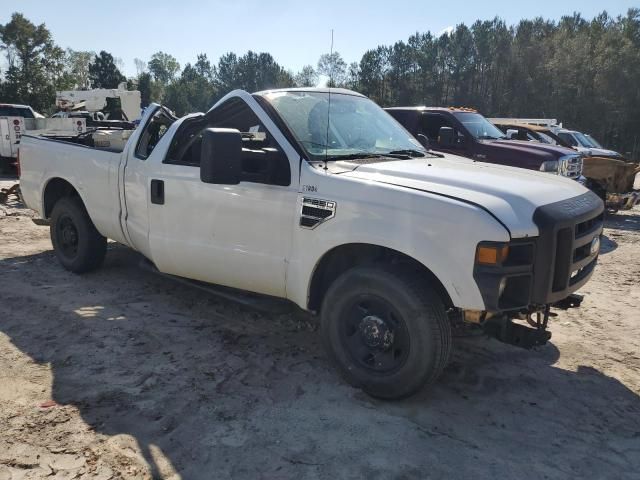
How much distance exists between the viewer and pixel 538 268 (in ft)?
9.74

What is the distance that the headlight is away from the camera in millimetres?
8695

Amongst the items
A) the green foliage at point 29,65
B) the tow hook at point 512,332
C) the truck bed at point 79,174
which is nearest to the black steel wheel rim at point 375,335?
the tow hook at point 512,332

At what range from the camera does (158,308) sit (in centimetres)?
502

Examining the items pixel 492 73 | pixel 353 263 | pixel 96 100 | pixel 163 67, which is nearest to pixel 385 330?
pixel 353 263

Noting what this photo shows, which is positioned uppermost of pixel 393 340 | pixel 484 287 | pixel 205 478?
pixel 484 287

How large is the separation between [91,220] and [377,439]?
13.1 feet

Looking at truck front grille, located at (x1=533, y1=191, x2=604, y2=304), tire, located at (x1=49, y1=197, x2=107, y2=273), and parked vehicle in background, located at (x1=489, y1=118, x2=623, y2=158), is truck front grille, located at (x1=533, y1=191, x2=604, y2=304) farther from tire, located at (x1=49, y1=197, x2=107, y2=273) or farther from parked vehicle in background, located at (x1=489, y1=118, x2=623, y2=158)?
parked vehicle in background, located at (x1=489, y1=118, x2=623, y2=158)

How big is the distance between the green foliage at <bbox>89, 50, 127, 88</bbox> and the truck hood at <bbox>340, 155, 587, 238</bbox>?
65.9m

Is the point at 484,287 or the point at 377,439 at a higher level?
the point at 484,287

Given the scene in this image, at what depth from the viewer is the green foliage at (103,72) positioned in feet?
207

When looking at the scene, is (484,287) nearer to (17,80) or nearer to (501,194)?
(501,194)

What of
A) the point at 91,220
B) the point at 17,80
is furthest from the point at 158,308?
the point at 17,80

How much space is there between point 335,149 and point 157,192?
1.61 metres

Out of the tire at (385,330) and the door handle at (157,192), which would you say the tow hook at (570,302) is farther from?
the door handle at (157,192)
